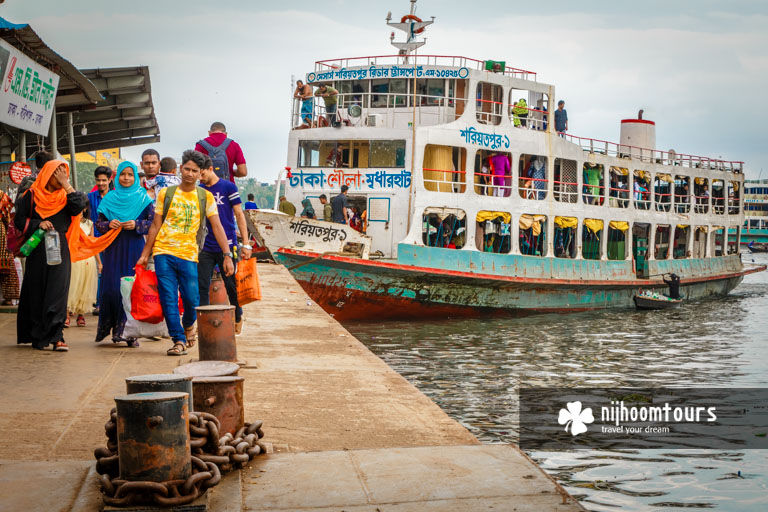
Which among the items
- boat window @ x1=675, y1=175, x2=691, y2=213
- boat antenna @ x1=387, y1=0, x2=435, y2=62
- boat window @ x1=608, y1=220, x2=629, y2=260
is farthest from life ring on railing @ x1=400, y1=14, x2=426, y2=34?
boat window @ x1=675, y1=175, x2=691, y2=213

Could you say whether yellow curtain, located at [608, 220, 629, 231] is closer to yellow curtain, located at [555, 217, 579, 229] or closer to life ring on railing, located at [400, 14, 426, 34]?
yellow curtain, located at [555, 217, 579, 229]

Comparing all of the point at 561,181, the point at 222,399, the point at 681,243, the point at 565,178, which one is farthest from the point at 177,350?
the point at 681,243

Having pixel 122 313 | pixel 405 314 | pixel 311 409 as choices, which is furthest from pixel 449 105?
pixel 311 409

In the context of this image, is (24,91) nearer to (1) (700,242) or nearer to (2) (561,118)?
(2) (561,118)

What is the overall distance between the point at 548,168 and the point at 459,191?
2736 millimetres

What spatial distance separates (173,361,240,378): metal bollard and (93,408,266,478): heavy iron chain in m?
0.34

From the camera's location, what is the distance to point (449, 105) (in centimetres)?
1812

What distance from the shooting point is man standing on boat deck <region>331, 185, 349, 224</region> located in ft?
52.7

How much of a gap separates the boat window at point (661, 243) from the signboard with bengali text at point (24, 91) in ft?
62.5

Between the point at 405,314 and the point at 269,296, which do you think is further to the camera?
the point at 405,314

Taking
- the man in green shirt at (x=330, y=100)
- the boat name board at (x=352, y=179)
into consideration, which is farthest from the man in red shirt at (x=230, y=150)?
the man in green shirt at (x=330, y=100)

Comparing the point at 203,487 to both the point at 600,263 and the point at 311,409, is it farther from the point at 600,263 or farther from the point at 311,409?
the point at 600,263

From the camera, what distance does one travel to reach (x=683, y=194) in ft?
85.7

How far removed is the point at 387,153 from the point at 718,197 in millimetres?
15708
